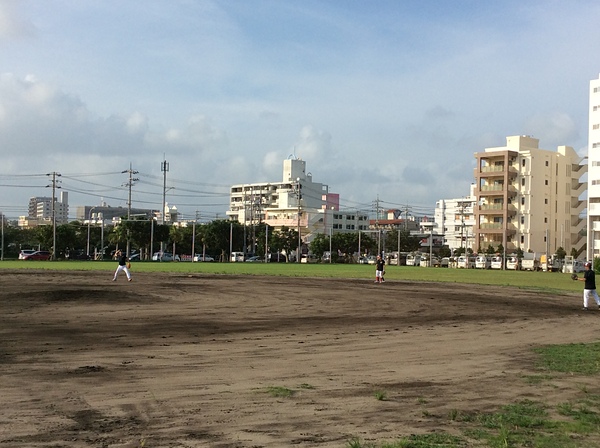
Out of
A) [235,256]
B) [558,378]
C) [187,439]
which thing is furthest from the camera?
A: [235,256]

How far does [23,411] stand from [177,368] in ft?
13.3

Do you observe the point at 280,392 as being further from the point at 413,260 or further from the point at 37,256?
the point at 413,260

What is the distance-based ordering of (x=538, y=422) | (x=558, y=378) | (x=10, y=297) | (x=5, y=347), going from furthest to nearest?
(x=10, y=297) → (x=5, y=347) → (x=558, y=378) → (x=538, y=422)

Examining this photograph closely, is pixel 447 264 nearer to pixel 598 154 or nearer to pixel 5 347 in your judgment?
pixel 598 154

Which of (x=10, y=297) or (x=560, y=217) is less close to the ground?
(x=560, y=217)

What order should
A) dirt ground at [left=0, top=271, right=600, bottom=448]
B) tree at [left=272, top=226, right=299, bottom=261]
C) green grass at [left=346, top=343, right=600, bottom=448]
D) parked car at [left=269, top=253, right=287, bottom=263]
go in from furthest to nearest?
tree at [left=272, top=226, right=299, bottom=261]
parked car at [left=269, top=253, right=287, bottom=263]
dirt ground at [left=0, top=271, right=600, bottom=448]
green grass at [left=346, top=343, right=600, bottom=448]

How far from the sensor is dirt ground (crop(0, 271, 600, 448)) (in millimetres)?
8898

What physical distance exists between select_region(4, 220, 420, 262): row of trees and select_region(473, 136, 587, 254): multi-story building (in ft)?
82.4

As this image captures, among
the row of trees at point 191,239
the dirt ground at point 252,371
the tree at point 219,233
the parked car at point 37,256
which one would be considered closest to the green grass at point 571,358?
the dirt ground at point 252,371

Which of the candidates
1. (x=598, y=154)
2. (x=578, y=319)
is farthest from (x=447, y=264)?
(x=578, y=319)

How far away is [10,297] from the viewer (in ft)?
96.8

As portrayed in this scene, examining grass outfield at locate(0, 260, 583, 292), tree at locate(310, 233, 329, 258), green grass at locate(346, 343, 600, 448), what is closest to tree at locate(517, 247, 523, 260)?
grass outfield at locate(0, 260, 583, 292)

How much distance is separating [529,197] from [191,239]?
218 feet

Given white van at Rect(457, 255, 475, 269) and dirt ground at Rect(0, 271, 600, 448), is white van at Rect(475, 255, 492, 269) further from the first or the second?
dirt ground at Rect(0, 271, 600, 448)
